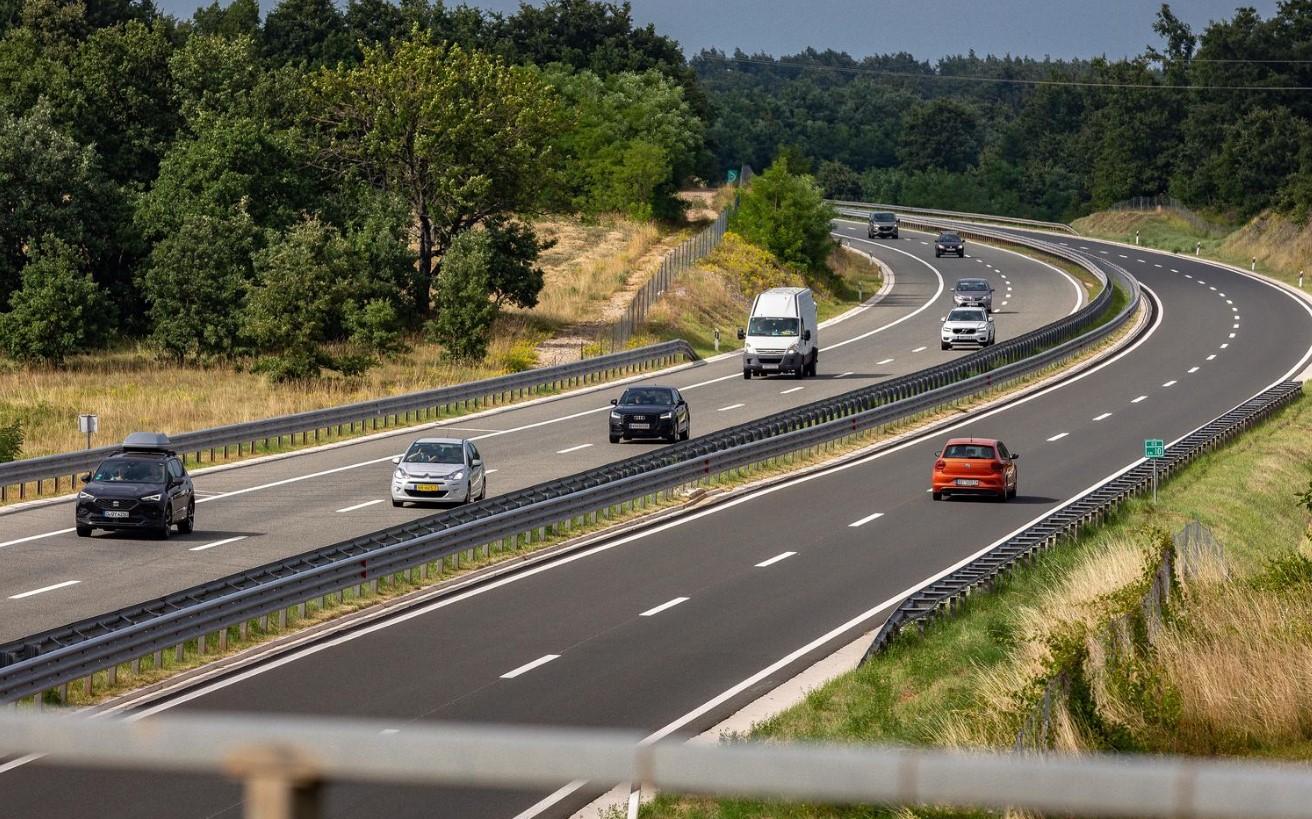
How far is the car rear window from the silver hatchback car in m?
10.1

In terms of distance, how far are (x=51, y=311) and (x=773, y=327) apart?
24329mm

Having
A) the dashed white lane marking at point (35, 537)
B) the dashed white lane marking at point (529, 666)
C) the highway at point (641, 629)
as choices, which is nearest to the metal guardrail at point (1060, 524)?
the highway at point (641, 629)

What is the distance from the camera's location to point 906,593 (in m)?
26.4

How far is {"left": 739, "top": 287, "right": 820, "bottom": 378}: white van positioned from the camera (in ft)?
191

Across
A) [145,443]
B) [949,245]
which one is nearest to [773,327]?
[145,443]

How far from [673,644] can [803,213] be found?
226 ft

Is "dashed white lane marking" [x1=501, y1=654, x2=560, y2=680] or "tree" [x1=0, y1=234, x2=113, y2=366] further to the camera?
"tree" [x1=0, y1=234, x2=113, y2=366]

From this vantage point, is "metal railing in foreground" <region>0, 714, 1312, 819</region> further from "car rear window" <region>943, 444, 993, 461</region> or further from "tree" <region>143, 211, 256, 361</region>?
"tree" <region>143, 211, 256, 361</region>

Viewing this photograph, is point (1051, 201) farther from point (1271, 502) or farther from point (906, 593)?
point (906, 593)

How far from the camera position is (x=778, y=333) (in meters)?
58.7

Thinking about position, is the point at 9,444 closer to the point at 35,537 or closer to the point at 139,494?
the point at 35,537

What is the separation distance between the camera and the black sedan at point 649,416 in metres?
43.8

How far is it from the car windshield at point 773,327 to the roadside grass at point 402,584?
40.4 feet

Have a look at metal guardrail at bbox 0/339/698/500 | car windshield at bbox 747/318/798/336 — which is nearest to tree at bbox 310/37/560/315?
metal guardrail at bbox 0/339/698/500
